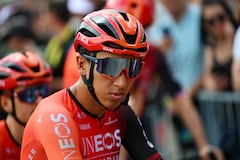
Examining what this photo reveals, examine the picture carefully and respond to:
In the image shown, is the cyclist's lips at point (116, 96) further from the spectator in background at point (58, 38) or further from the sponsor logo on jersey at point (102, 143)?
the spectator in background at point (58, 38)

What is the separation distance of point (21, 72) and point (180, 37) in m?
3.76

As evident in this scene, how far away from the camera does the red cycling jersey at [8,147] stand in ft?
22.6

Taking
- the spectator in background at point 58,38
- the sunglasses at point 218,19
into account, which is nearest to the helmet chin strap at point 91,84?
the sunglasses at point 218,19

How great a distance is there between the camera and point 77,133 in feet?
18.5

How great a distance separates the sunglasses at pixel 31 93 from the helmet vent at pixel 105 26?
167cm

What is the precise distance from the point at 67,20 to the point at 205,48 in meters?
2.59

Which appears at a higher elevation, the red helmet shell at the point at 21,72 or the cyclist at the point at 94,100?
the cyclist at the point at 94,100

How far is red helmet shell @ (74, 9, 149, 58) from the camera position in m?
5.62

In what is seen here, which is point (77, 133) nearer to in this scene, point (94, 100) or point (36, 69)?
point (94, 100)

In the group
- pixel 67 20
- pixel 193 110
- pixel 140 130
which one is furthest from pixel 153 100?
pixel 140 130

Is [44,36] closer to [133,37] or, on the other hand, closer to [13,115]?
[13,115]

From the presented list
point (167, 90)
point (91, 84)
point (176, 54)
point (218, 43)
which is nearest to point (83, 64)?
point (91, 84)

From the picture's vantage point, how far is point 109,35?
5656 mm

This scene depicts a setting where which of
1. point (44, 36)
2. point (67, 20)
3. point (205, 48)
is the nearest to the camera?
point (205, 48)
